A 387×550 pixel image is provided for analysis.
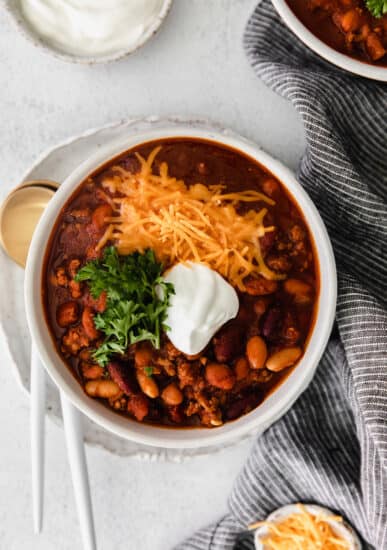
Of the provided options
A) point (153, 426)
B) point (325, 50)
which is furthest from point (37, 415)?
point (325, 50)

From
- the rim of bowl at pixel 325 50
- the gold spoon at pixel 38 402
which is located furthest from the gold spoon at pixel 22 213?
the rim of bowl at pixel 325 50

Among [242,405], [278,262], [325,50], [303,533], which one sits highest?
[325,50]

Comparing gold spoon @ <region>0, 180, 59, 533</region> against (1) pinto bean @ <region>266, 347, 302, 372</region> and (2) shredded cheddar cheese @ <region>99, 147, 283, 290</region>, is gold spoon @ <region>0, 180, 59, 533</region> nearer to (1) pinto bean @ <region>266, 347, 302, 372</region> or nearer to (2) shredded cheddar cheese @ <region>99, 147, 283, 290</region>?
(2) shredded cheddar cheese @ <region>99, 147, 283, 290</region>

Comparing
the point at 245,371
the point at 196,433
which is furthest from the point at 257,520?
the point at 245,371

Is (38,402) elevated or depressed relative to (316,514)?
elevated

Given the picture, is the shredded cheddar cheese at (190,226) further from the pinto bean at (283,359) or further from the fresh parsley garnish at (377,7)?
the fresh parsley garnish at (377,7)

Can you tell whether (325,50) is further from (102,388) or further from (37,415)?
(37,415)

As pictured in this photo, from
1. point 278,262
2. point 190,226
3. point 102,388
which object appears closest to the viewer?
point 190,226
